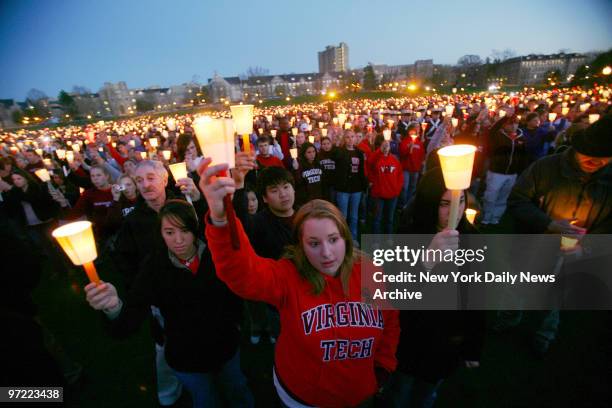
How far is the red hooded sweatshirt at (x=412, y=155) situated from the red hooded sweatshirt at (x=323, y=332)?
21.8 ft

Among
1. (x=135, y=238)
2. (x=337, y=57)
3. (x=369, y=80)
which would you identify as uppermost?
(x=337, y=57)

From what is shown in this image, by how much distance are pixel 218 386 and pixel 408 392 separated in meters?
1.77

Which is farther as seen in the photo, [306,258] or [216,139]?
[306,258]

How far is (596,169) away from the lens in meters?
2.80

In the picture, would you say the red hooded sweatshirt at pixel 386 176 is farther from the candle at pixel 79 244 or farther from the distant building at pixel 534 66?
the distant building at pixel 534 66

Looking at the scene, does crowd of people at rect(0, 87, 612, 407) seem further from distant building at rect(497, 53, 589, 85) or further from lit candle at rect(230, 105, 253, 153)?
distant building at rect(497, 53, 589, 85)

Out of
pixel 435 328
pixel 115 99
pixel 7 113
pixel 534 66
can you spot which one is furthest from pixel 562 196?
pixel 115 99

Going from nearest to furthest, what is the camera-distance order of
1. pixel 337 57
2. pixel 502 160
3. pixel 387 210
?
1. pixel 502 160
2. pixel 387 210
3. pixel 337 57

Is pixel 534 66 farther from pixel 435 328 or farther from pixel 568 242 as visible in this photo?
pixel 435 328

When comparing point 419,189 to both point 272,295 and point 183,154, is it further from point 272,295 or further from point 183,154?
point 183,154

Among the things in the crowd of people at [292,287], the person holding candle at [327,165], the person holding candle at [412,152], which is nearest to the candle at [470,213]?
the crowd of people at [292,287]

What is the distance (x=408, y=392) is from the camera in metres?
2.58

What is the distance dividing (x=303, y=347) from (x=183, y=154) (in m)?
4.99

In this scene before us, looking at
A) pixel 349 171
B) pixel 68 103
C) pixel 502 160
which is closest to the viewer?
pixel 349 171
